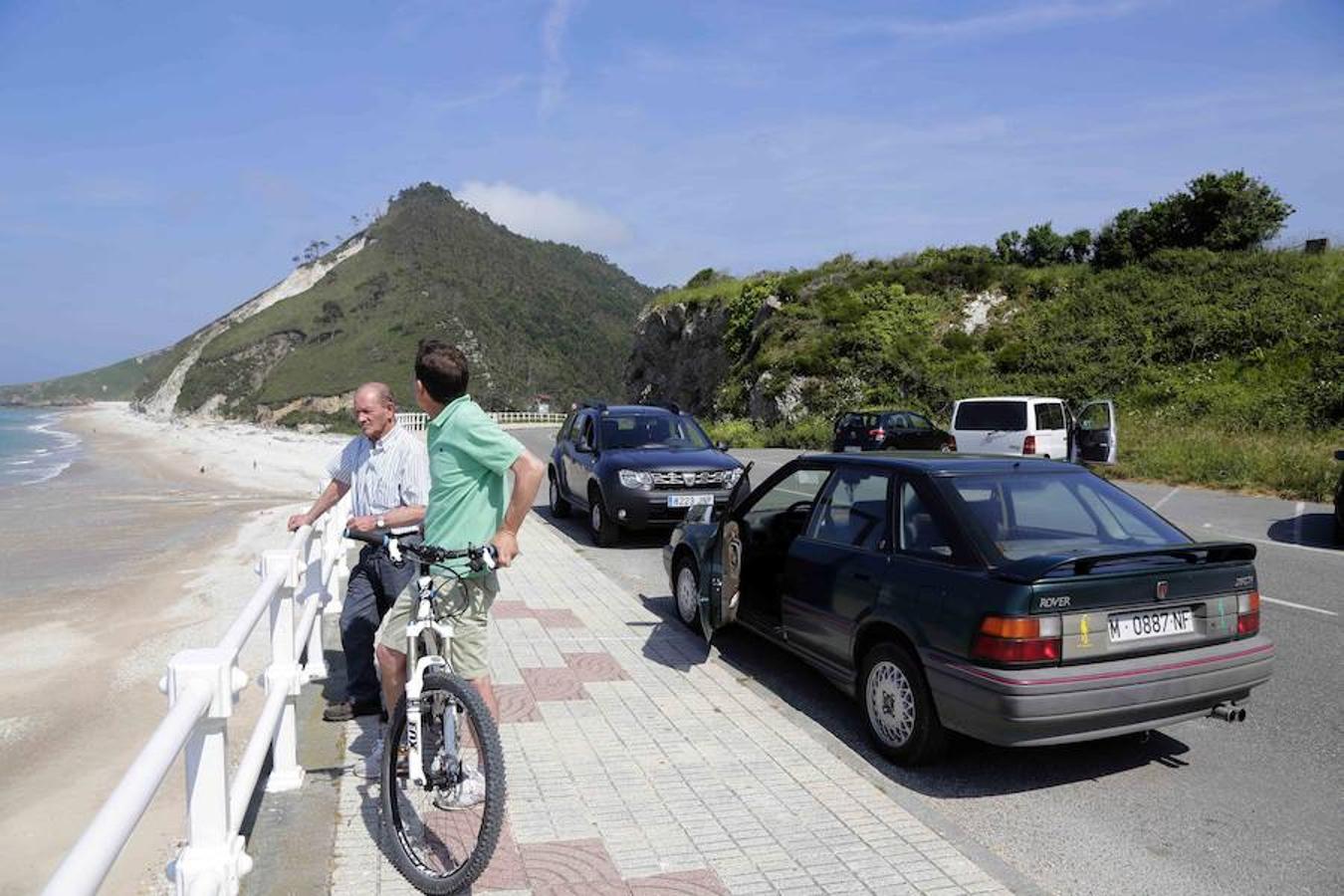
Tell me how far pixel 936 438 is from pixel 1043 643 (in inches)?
786

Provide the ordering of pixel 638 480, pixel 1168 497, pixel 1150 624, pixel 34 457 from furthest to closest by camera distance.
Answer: pixel 34 457 < pixel 1168 497 < pixel 638 480 < pixel 1150 624

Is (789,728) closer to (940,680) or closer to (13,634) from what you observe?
(940,680)

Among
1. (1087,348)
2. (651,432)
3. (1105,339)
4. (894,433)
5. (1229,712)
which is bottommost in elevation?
(1229,712)

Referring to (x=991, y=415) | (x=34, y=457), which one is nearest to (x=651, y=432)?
(x=991, y=415)

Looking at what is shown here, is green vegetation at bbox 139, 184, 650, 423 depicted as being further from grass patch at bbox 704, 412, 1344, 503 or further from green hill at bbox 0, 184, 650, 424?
grass patch at bbox 704, 412, 1344, 503

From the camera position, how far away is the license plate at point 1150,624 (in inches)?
173

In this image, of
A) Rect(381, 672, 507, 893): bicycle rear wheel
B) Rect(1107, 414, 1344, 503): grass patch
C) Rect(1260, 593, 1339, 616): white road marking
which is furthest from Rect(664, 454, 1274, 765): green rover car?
Rect(1107, 414, 1344, 503): grass patch

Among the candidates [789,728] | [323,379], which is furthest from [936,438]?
[323,379]

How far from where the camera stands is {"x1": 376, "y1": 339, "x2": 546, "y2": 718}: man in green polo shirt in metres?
3.79

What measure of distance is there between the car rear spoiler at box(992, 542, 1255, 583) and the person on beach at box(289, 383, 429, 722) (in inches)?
118

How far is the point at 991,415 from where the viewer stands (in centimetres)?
2091

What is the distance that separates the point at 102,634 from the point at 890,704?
30.3ft

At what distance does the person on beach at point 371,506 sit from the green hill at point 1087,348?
55.0 feet

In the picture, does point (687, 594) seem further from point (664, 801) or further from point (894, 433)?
point (894, 433)
